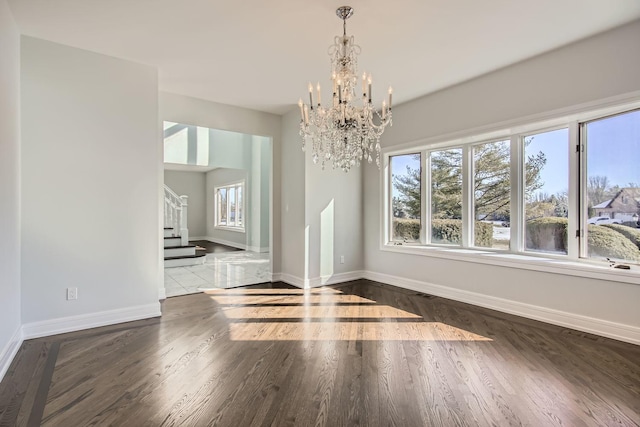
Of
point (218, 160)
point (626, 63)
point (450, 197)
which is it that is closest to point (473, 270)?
point (450, 197)

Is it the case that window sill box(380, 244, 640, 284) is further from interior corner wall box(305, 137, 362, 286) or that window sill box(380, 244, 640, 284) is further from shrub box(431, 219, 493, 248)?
interior corner wall box(305, 137, 362, 286)

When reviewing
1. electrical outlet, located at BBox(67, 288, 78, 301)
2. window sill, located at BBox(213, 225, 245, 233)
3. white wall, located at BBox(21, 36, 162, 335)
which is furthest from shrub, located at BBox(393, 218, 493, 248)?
window sill, located at BBox(213, 225, 245, 233)

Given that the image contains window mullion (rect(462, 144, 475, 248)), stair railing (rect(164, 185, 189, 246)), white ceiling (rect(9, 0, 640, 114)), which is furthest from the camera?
stair railing (rect(164, 185, 189, 246))

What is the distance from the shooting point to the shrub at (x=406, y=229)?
5.01 metres

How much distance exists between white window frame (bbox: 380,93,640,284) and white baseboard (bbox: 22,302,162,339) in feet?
11.4

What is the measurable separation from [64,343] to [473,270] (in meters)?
4.43

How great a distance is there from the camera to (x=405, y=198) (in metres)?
5.15

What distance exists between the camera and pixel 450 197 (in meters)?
4.59

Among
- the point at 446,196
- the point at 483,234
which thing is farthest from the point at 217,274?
the point at 483,234

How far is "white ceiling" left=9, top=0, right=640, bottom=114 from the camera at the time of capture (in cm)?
252

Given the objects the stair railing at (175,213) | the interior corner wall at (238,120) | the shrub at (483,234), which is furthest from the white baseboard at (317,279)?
the stair railing at (175,213)

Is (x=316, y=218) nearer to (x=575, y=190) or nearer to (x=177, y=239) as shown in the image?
(x=575, y=190)

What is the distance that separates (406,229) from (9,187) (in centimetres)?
469

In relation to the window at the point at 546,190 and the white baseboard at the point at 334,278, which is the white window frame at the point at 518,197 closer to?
the window at the point at 546,190
